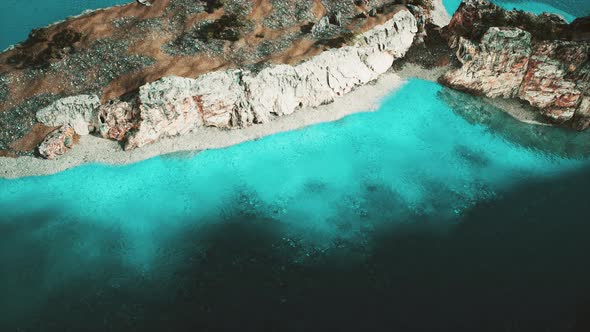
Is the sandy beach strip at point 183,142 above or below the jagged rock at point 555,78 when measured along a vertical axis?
below

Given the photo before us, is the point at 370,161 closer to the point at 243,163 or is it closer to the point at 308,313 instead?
the point at 243,163

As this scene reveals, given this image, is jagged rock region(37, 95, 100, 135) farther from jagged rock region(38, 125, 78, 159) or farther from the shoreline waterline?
the shoreline waterline

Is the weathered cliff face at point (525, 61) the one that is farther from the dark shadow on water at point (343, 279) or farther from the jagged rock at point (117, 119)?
the jagged rock at point (117, 119)

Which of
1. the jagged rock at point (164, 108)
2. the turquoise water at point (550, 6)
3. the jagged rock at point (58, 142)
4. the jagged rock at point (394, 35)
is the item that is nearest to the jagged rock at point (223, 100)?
the jagged rock at point (164, 108)

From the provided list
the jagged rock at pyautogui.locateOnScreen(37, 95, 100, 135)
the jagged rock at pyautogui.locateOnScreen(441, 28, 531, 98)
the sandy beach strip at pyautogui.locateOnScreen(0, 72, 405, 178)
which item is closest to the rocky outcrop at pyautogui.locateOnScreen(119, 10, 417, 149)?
the sandy beach strip at pyautogui.locateOnScreen(0, 72, 405, 178)

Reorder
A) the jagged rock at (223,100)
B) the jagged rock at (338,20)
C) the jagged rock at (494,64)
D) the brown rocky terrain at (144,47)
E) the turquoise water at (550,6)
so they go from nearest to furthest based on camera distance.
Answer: the jagged rock at (223,100), the brown rocky terrain at (144,47), the jagged rock at (494,64), the jagged rock at (338,20), the turquoise water at (550,6)

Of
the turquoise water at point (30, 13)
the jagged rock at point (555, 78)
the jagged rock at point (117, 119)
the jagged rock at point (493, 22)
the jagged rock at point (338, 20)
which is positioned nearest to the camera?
the jagged rock at point (117, 119)
